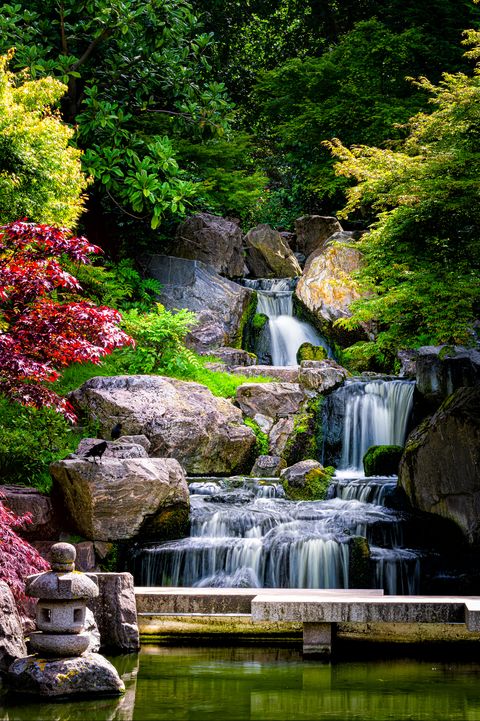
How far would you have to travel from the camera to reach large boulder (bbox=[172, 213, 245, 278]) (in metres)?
23.5

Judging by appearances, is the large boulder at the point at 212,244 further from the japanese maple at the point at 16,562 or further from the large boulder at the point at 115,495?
the japanese maple at the point at 16,562

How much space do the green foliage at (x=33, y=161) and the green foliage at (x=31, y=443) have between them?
10.2 ft

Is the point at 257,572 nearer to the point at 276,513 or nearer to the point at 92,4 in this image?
the point at 276,513

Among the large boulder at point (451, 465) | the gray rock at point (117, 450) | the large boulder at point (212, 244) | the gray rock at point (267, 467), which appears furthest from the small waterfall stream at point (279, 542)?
the large boulder at point (212, 244)

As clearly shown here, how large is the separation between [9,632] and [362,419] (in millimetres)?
10450

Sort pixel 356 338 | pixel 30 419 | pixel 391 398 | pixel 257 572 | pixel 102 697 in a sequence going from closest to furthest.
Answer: pixel 102 697, pixel 257 572, pixel 30 419, pixel 391 398, pixel 356 338

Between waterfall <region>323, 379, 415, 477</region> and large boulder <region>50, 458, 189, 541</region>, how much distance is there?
5162mm

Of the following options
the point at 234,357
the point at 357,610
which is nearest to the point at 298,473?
the point at 357,610

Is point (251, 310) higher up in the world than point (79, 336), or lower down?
higher up

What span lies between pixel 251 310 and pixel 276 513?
396 inches

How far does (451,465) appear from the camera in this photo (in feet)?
42.1

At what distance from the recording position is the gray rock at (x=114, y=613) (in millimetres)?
8844

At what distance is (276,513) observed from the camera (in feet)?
42.8

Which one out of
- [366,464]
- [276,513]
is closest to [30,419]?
[276,513]
